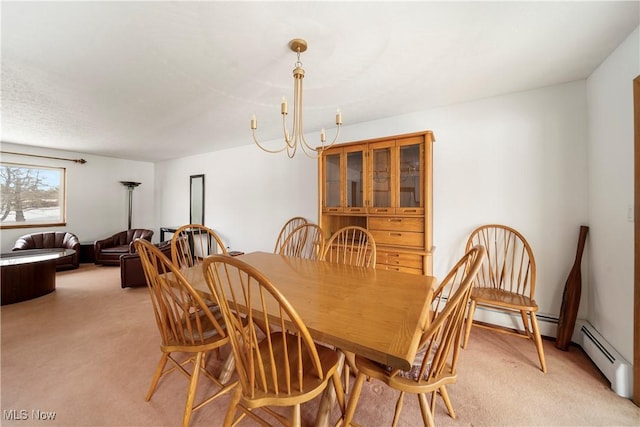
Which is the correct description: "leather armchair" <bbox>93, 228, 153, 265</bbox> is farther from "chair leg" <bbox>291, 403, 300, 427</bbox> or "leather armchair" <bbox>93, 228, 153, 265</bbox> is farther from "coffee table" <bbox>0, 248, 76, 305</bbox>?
"chair leg" <bbox>291, 403, 300, 427</bbox>

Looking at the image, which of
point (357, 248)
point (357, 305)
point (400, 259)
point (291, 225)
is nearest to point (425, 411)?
point (357, 305)

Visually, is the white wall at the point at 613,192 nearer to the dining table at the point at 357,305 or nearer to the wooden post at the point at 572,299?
the wooden post at the point at 572,299

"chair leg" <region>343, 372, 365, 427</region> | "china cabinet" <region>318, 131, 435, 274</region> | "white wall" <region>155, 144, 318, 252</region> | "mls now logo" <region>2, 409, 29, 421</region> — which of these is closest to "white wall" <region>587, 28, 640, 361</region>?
"china cabinet" <region>318, 131, 435, 274</region>

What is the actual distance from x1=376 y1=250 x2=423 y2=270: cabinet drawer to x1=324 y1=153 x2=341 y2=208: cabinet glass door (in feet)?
2.58

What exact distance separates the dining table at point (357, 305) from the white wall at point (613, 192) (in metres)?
1.35

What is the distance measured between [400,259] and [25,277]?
15.1 feet

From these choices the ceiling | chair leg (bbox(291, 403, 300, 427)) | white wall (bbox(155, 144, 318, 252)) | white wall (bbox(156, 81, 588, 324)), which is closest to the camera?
chair leg (bbox(291, 403, 300, 427))

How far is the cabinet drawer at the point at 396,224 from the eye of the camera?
2.46 m

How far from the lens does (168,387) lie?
5.41 feet

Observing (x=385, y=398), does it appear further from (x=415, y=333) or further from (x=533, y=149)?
(x=533, y=149)

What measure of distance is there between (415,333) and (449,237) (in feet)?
6.71

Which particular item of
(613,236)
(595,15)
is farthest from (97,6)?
(613,236)

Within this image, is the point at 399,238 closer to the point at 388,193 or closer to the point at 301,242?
the point at 388,193

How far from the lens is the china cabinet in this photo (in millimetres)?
2393
